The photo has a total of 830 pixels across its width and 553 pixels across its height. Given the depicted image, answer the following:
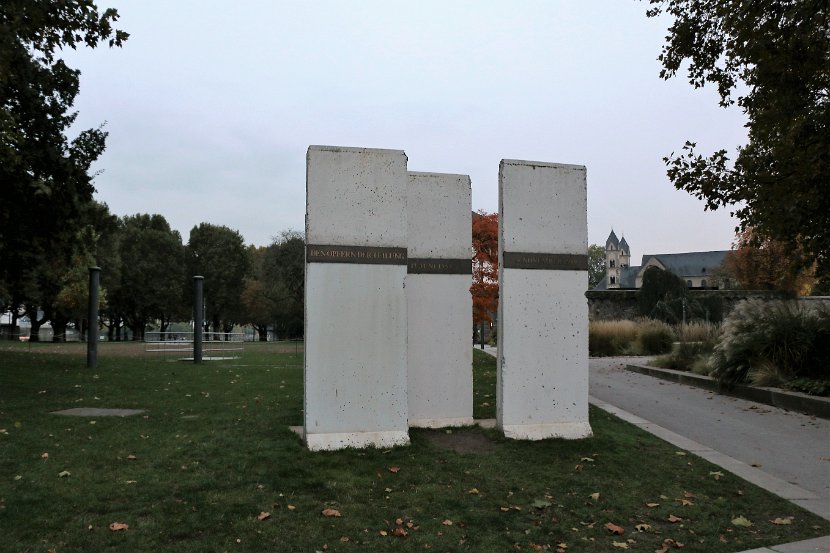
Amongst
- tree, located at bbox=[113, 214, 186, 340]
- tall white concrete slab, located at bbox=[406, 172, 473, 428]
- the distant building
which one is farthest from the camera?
the distant building

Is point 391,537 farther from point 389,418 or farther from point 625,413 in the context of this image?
point 625,413

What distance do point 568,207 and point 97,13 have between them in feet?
29.7

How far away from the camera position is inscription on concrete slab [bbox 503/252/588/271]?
817 centimetres

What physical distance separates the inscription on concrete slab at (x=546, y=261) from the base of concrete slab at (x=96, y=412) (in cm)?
579

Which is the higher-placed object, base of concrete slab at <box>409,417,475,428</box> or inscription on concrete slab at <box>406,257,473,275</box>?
inscription on concrete slab at <box>406,257,473,275</box>

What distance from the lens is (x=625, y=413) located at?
10781 mm

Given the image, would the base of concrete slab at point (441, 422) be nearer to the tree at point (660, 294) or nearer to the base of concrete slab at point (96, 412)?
the base of concrete slab at point (96, 412)

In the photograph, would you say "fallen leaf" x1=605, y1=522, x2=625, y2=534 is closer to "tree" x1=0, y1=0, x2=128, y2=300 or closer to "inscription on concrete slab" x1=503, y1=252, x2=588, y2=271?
"inscription on concrete slab" x1=503, y1=252, x2=588, y2=271

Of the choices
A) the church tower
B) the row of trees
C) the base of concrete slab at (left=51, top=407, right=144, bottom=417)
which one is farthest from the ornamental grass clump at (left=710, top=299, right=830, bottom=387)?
the church tower

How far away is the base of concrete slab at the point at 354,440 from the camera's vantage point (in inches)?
285

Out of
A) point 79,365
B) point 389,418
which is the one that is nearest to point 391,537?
point 389,418

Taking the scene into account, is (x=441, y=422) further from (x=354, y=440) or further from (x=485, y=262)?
(x=485, y=262)

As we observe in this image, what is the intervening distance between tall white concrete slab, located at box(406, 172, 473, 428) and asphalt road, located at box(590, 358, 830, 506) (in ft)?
11.6

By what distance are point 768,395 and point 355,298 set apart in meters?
9.04
